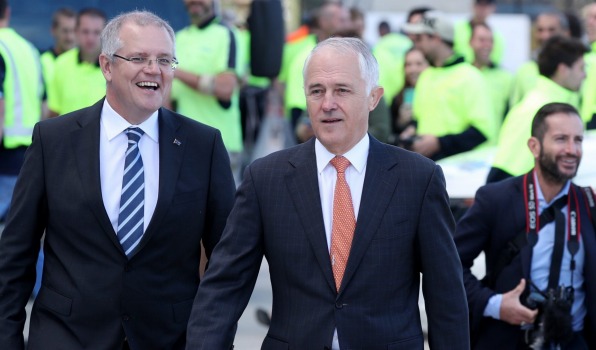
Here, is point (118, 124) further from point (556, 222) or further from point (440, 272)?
point (556, 222)

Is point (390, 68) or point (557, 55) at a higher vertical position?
point (557, 55)

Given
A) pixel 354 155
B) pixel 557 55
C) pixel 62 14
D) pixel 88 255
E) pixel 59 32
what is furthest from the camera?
pixel 59 32

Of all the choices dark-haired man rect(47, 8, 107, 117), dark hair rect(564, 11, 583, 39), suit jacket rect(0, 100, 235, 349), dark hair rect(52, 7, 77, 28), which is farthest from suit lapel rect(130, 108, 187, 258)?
dark hair rect(564, 11, 583, 39)

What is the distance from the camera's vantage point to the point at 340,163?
4453mm

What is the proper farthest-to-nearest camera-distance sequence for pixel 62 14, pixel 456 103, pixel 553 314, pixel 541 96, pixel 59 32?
1. pixel 59 32
2. pixel 62 14
3. pixel 456 103
4. pixel 541 96
5. pixel 553 314

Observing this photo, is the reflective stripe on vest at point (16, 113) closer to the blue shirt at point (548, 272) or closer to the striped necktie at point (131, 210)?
the blue shirt at point (548, 272)

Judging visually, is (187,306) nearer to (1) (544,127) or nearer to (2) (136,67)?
(2) (136,67)

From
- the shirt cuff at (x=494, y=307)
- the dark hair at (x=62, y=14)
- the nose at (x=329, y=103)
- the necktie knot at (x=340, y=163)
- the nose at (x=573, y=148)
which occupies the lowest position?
the shirt cuff at (x=494, y=307)

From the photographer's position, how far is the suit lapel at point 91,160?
15.9ft

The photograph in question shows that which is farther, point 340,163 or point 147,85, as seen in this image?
point 147,85

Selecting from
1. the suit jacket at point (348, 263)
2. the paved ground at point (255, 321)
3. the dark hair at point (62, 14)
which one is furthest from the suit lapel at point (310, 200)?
the dark hair at point (62, 14)

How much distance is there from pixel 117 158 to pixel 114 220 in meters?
Result: 0.25

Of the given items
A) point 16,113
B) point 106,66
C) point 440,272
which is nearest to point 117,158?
point 106,66

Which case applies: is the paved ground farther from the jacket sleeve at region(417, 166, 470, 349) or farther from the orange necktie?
the orange necktie
